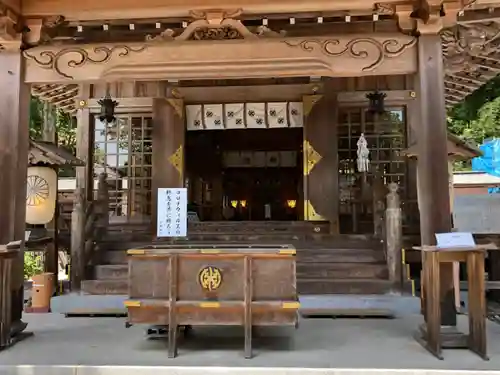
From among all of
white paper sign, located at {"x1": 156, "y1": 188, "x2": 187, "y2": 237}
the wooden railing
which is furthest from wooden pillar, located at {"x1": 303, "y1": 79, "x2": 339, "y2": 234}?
the wooden railing

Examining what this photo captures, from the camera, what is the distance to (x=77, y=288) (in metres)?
7.75

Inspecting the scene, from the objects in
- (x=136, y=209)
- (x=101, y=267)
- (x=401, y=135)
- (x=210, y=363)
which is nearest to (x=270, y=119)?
(x=401, y=135)

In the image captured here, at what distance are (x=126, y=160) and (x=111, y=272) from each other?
3.62 m

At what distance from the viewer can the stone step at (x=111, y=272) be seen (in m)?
7.91

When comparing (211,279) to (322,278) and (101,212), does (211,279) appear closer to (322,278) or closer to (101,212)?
(322,278)

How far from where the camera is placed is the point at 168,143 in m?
9.95

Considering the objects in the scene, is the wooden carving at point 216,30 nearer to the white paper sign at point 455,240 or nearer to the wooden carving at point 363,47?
the wooden carving at point 363,47

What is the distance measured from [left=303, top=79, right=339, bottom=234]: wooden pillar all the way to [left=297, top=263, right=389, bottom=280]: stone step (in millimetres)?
1721

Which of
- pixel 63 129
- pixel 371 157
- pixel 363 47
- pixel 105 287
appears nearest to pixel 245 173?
pixel 63 129

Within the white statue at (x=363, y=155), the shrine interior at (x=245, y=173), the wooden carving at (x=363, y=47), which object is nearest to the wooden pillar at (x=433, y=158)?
the wooden carving at (x=363, y=47)

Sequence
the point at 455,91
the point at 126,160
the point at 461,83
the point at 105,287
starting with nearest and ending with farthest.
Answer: the point at 105,287 < the point at 126,160 < the point at 461,83 < the point at 455,91

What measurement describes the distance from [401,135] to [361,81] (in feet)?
5.04

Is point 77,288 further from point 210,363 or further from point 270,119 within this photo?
point 270,119

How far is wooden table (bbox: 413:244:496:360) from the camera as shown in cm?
487
